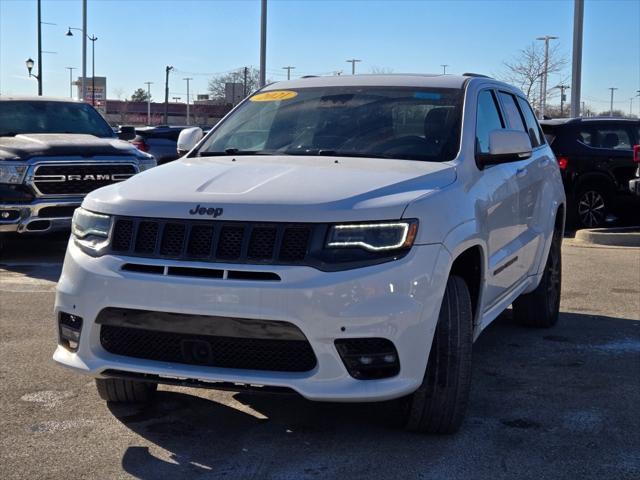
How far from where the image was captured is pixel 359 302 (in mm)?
3574

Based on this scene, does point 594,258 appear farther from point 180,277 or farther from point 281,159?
point 180,277

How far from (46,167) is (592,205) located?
828cm

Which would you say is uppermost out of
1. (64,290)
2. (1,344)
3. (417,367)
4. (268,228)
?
(268,228)

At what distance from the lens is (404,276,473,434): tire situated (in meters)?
3.92

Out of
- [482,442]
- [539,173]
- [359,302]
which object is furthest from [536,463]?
[539,173]

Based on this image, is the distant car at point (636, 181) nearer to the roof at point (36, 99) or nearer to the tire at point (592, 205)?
the tire at point (592, 205)

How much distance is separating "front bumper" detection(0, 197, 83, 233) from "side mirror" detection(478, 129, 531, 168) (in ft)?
20.2

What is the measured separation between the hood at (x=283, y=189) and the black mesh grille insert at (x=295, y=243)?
0.16 ft

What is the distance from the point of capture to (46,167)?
9562 millimetres

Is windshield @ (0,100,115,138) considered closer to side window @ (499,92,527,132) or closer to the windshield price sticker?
the windshield price sticker

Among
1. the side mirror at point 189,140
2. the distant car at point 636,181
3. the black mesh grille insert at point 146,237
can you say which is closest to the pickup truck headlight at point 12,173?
the side mirror at point 189,140

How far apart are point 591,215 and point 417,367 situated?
10388 mm

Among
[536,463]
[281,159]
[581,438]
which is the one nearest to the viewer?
[536,463]

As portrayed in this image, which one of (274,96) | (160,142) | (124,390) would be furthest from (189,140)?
(160,142)
